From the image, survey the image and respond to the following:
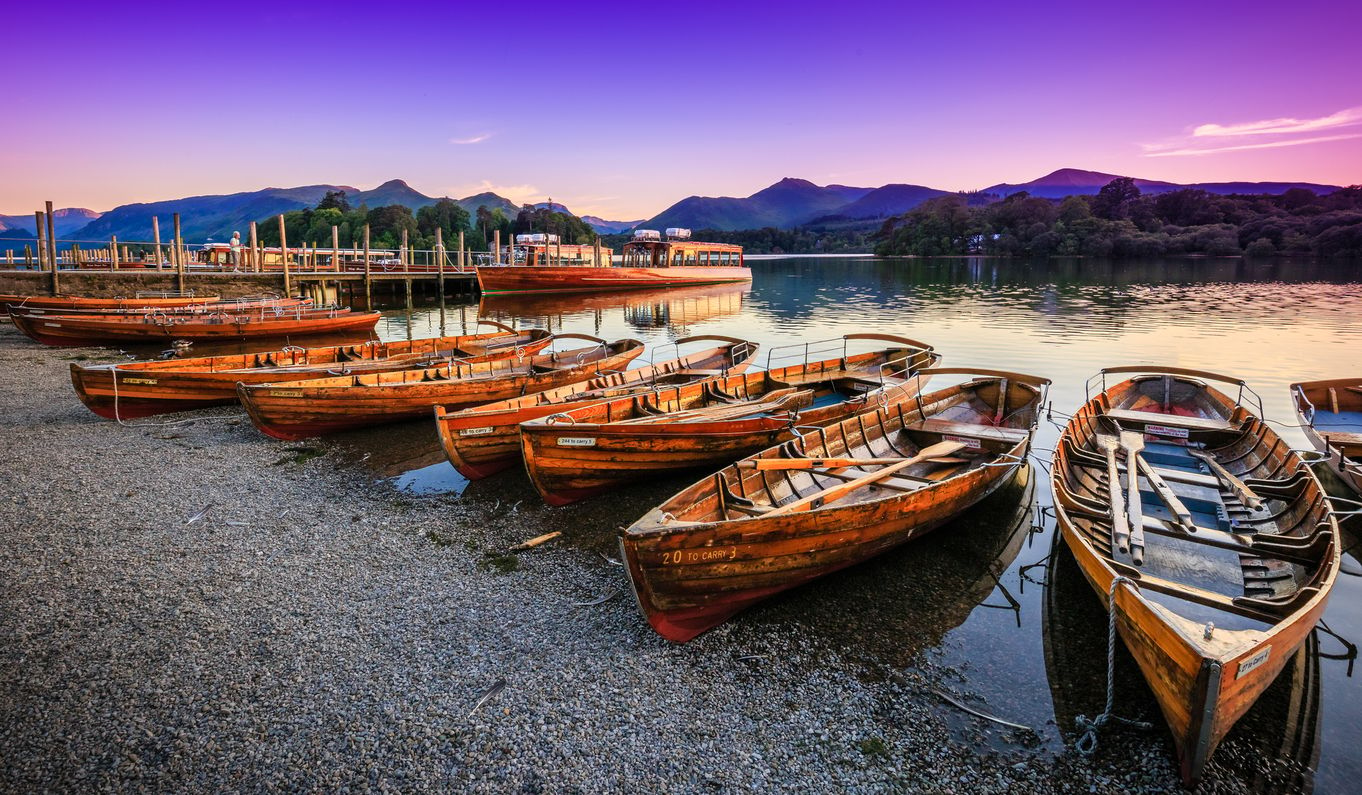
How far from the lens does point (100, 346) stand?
23.6 metres

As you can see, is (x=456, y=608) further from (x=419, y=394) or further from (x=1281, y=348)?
(x=1281, y=348)

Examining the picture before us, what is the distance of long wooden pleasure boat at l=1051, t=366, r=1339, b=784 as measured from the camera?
4.37 meters

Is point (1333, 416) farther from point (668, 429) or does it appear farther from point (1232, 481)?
point (668, 429)

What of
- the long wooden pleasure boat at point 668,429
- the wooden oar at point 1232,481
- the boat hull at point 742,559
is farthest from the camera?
the long wooden pleasure boat at point 668,429

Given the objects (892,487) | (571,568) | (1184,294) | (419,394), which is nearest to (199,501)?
(419,394)

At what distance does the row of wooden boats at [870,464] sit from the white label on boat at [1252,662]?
0.02 m

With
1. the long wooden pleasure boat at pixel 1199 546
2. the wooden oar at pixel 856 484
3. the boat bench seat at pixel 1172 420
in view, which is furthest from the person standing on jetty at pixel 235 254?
the long wooden pleasure boat at pixel 1199 546

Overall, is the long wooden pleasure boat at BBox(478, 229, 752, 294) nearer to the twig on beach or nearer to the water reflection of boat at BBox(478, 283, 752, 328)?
the water reflection of boat at BBox(478, 283, 752, 328)

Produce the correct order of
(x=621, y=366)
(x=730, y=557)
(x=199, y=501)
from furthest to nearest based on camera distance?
(x=621, y=366), (x=199, y=501), (x=730, y=557)

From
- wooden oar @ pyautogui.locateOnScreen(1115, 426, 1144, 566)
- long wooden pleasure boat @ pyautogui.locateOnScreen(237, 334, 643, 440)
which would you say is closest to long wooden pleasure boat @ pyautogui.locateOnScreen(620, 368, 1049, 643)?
wooden oar @ pyautogui.locateOnScreen(1115, 426, 1144, 566)

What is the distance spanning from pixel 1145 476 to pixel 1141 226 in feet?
495

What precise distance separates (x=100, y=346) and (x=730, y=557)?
2746 cm

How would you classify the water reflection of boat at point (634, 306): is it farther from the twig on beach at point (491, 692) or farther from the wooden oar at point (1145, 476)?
the twig on beach at point (491, 692)

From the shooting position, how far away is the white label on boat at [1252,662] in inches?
165
